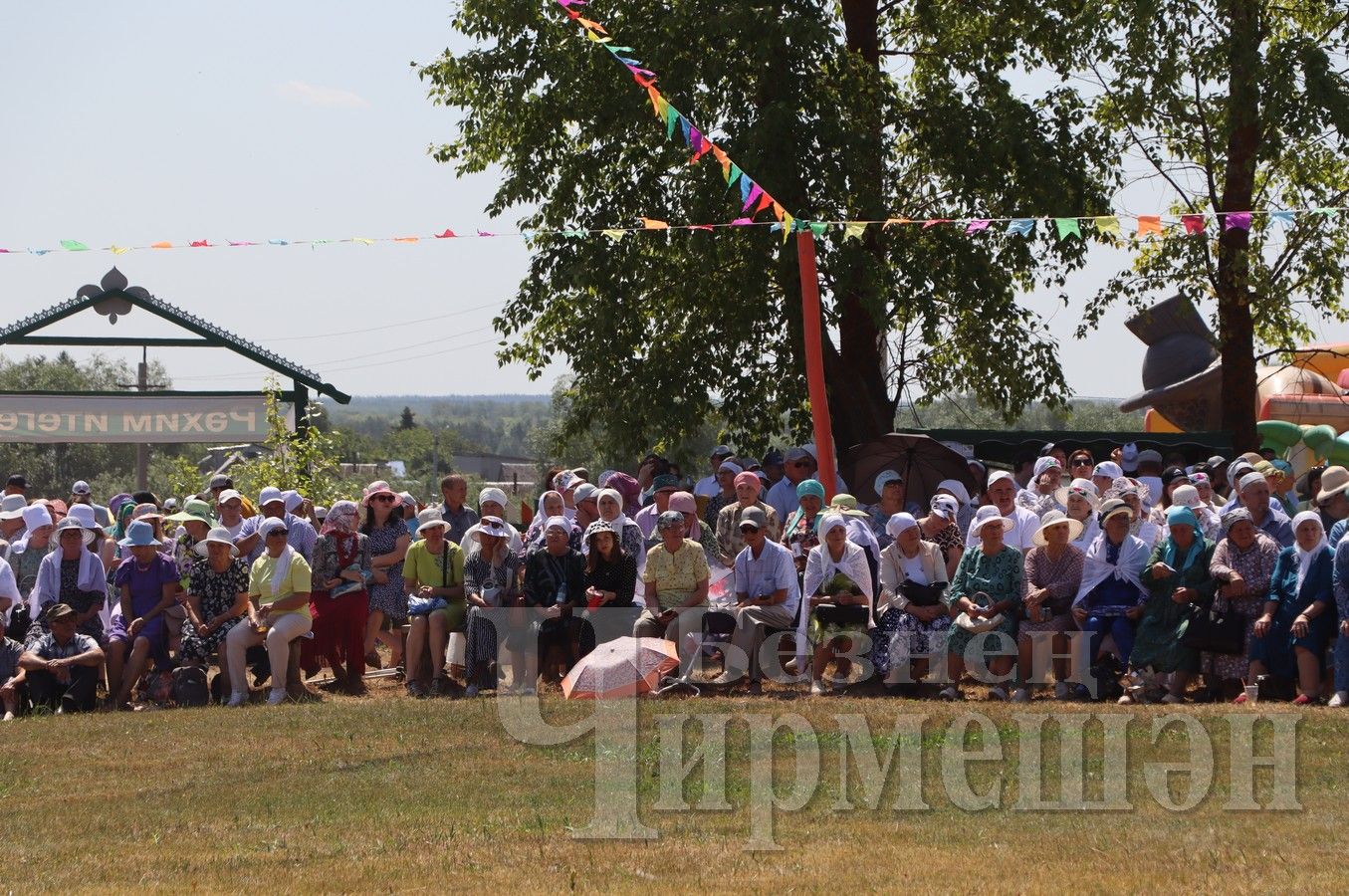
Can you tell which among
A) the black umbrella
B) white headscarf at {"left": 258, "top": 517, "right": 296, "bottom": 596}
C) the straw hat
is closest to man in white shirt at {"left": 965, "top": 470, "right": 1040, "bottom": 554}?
the straw hat

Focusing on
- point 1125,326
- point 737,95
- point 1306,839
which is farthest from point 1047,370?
point 1306,839

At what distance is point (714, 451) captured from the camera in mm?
18188

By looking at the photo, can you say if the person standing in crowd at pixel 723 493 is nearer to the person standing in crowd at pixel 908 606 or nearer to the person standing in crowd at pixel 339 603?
the person standing in crowd at pixel 908 606

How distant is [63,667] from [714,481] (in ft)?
21.1

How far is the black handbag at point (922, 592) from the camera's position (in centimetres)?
1300

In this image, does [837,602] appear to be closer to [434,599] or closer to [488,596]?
[488,596]

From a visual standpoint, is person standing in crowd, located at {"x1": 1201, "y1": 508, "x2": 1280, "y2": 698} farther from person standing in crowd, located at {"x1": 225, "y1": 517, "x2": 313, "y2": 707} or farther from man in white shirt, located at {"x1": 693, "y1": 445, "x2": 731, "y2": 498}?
person standing in crowd, located at {"x1": 225, "y1": 517, "x2": 313, "y2": 707}

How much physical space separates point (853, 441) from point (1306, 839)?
45.9 ft

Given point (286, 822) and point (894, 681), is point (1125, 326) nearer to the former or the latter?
point (894, 681)

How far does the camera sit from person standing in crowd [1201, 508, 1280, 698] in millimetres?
12055

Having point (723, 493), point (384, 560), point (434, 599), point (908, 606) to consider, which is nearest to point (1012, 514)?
point (908, 606)

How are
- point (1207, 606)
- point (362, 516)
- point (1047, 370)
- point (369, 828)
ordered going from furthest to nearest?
1. point (1047, 370)
2. point (362, 516)
3. point (1207, 606)
4. point (369, 828)

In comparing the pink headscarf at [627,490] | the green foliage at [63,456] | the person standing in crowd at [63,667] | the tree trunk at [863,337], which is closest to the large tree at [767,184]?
the tree trunk at [863,337]

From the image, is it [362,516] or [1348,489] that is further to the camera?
[362,516]
